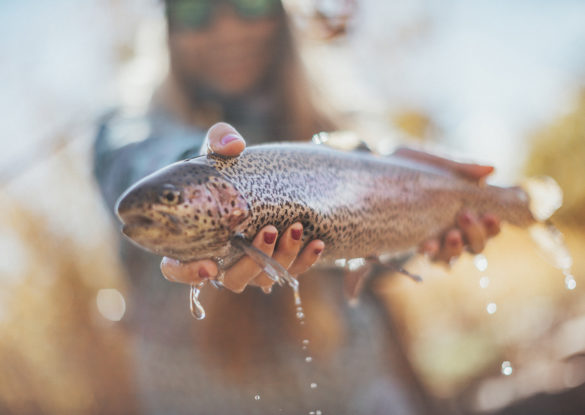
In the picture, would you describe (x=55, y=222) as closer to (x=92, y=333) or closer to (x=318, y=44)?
(x=92, y=333)

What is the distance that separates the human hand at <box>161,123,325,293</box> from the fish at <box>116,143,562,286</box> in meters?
0.02

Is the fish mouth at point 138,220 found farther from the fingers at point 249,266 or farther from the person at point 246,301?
the person at point 246,301

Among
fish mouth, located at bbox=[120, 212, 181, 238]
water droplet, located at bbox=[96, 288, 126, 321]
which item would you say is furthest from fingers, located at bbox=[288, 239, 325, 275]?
water droplet, located at bbox=[96, 288, 126, 321]

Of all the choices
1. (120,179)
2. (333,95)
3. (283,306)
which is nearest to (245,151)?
(120,179)

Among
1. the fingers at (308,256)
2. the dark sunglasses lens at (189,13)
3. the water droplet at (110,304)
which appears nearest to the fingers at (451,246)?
the fingers at (308,256)

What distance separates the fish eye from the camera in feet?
2.61

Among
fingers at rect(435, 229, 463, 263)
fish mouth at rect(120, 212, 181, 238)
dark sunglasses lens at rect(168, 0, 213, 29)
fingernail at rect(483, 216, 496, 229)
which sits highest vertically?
dark sunglasses lens at rect(168, 0, 213, 29)

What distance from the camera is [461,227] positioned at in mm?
1633

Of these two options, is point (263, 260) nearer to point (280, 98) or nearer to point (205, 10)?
point (280, 98)

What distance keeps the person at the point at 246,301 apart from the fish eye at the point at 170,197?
2.18 feet

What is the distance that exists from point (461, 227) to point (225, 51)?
148 cm

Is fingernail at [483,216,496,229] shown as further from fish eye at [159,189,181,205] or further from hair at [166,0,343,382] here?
fish eye at [159,189,181,205]

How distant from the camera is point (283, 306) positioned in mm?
2113

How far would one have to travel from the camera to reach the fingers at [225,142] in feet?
3.11
